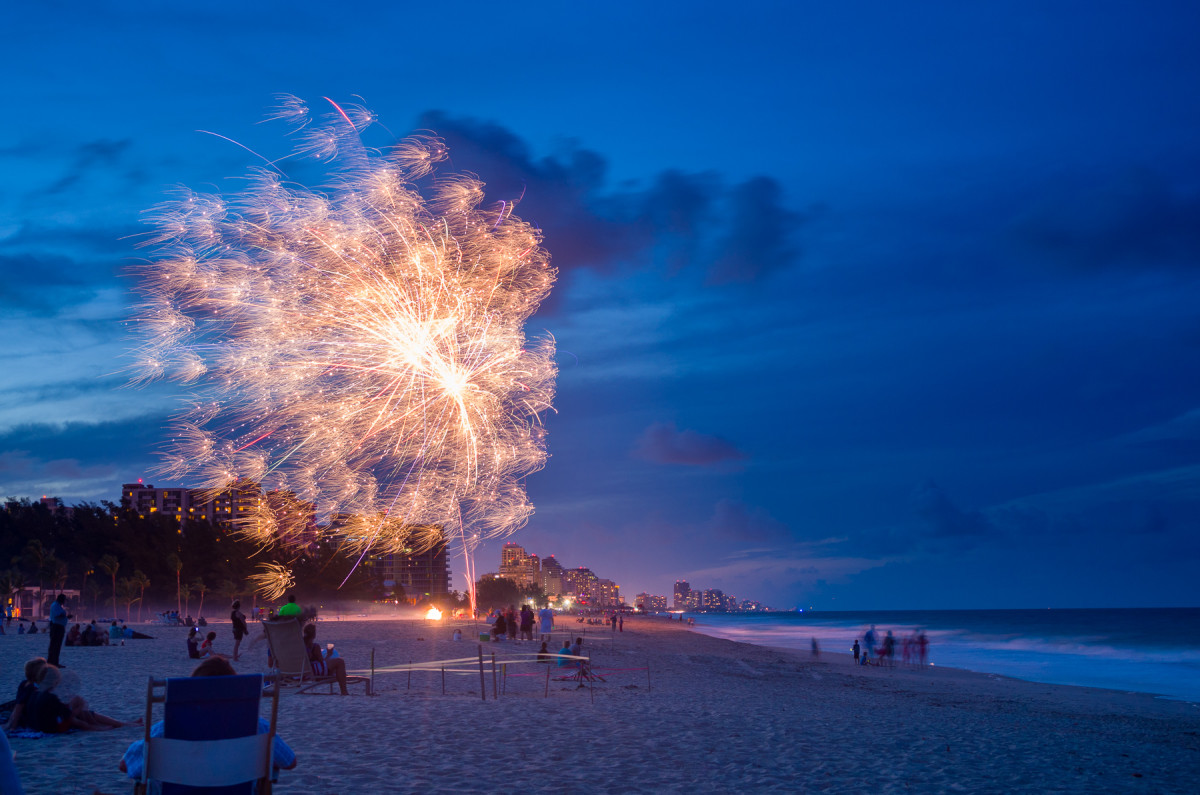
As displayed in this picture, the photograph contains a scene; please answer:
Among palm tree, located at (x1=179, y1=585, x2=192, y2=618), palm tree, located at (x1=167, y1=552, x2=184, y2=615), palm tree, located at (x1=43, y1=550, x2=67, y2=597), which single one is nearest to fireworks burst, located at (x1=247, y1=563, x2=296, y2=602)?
palm tree, located at (x1=179, y1=585, x2=192, y2=618)

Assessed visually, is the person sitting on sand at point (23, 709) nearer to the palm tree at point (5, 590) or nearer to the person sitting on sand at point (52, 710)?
the person sitting on sand at point (52, 710)

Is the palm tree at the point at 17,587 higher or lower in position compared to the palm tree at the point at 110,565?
lower

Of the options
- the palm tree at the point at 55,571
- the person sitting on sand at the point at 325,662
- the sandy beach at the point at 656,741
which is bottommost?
the sandy beach at the point at 656,741

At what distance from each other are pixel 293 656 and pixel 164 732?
29.6 feet

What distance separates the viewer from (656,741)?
934 cm

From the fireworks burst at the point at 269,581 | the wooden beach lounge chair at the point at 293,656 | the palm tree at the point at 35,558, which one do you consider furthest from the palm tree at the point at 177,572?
the wooden beach lounge chair at the point at 293,656

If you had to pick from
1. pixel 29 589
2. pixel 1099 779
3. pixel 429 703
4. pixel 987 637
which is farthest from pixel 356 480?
pixel 987 637

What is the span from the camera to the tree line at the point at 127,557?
65.4 m

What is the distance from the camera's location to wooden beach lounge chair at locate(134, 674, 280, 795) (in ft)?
14.8

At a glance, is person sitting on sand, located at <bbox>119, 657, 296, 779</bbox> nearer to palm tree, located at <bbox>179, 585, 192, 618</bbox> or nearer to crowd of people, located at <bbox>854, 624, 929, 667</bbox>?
crowd of people, located at <bbox>854, 624, 929, 667</bbox>

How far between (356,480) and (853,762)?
16589mm

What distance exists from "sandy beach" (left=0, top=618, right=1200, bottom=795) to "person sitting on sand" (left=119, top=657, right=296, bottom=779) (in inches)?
82.6

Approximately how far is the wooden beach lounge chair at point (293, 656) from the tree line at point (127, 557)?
56394 millimetres

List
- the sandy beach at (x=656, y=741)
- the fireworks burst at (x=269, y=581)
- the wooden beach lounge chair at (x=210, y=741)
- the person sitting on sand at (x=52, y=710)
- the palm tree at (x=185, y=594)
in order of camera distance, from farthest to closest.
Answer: the fireworks burst at (x=269, y=581), the palm tree at (x=185, y=594), the person sitting on sand at (x=52, y=710), the sandy beach at (x=656, y=741), the wooden beach lounge chair at (x=210, y=741)
